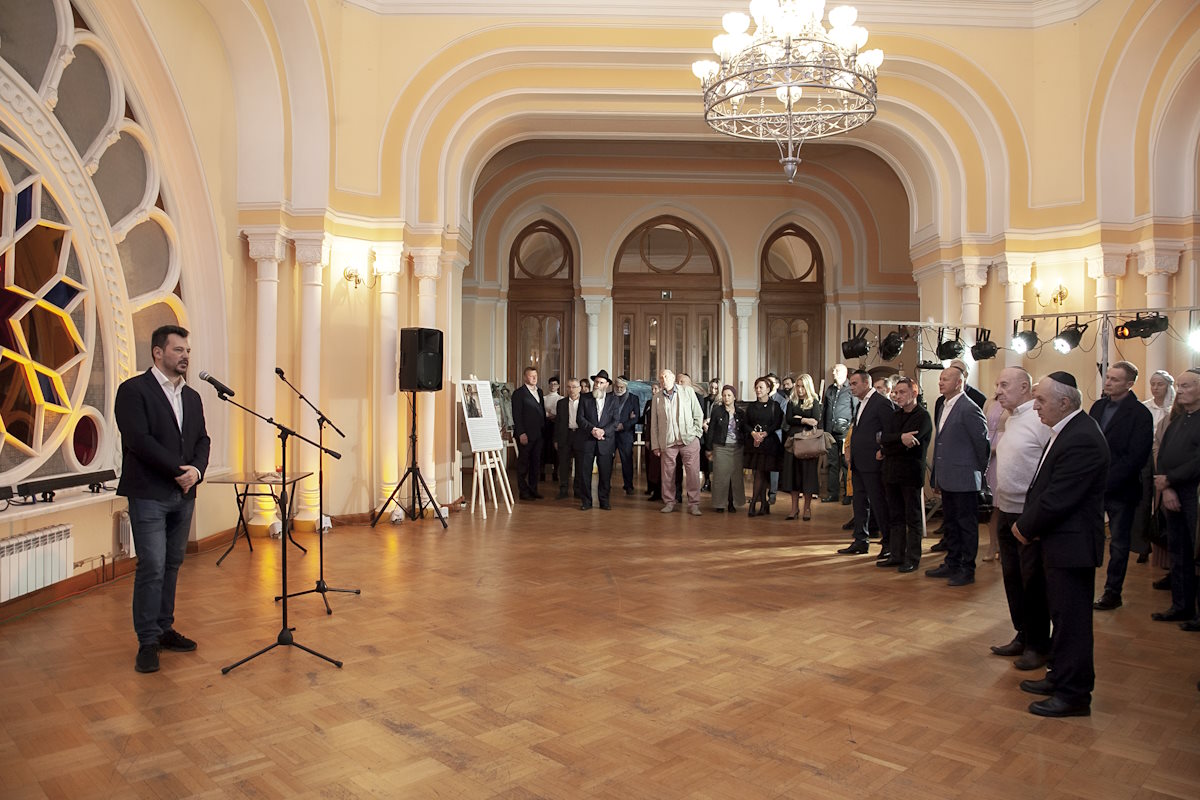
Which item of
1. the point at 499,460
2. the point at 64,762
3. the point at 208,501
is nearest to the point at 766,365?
the point at 499,460

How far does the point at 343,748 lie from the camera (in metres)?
3.06

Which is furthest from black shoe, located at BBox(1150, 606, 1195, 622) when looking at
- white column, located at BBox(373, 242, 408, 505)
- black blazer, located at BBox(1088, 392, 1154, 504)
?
white column, located at BBox(373, 242, 408, 505)

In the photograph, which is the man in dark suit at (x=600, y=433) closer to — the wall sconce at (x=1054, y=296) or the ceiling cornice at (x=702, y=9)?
the ceiling cornice at (x=702, y=9)

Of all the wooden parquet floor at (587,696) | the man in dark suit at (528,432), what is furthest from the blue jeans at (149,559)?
the man in dark suit at (528,432)

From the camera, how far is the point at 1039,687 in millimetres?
3639

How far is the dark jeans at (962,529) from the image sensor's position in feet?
18.7

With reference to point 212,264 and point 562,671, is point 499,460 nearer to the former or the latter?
point 212,264

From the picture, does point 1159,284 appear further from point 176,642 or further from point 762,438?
point 176,642

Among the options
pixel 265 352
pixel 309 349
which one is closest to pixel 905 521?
pixel 309 349

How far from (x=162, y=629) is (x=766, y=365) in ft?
37.0

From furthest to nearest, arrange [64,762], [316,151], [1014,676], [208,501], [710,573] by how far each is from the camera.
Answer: [316,151] → [208,501] → [710,573] → [1014,676] → [64,762]

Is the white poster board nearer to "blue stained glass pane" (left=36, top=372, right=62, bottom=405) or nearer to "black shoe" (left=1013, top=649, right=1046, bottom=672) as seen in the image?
"blue stained glass pane" (left=36, top=372, right=62, bottom=405)

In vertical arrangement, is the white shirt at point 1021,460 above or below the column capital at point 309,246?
below

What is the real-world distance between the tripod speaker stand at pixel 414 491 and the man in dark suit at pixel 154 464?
3829 millimetres
